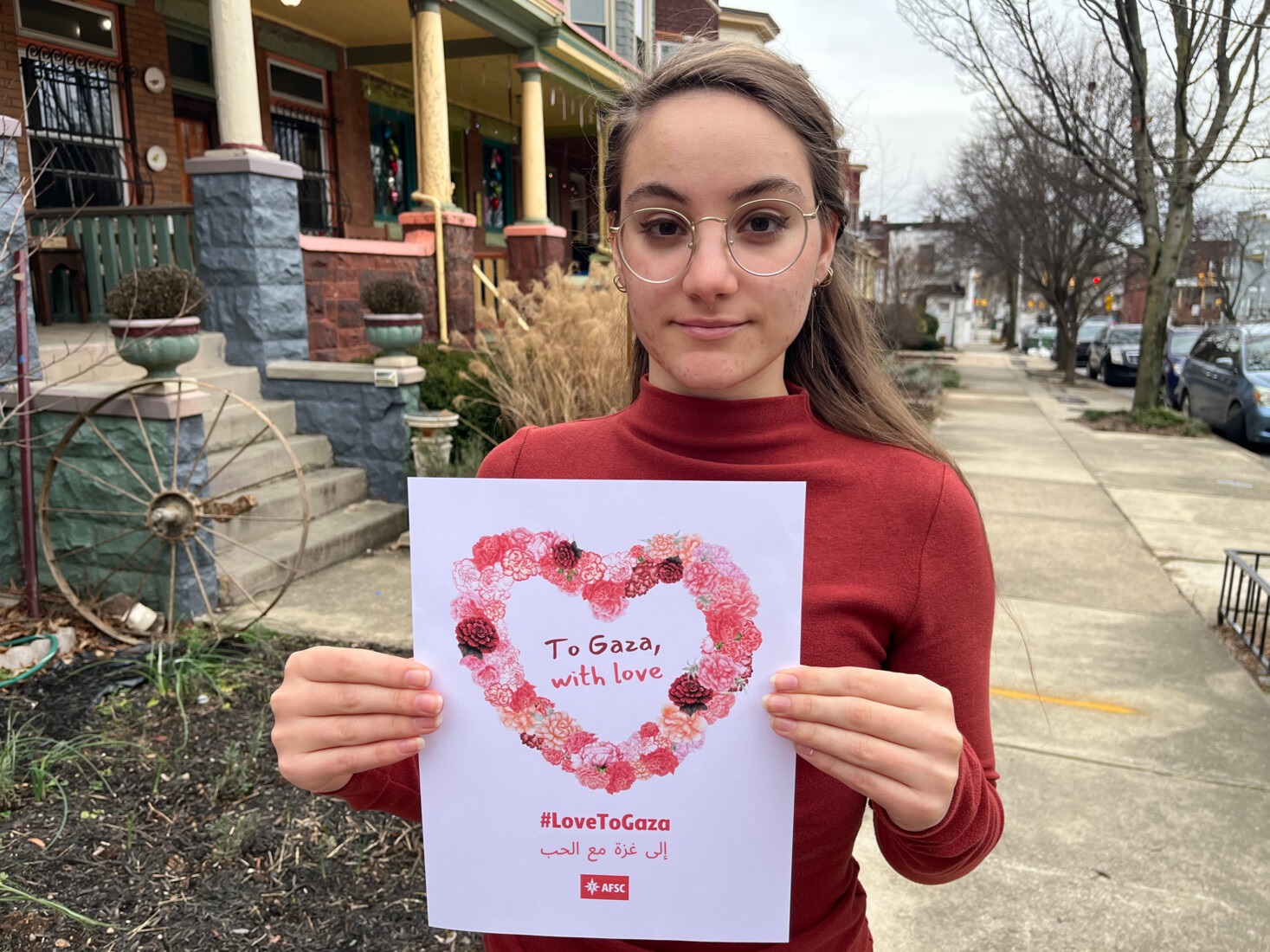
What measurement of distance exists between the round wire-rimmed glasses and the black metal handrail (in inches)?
162

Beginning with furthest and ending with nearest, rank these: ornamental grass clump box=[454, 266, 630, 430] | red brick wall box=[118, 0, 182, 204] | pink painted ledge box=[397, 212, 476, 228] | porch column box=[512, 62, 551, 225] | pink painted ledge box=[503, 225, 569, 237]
Answer: pink painted ledge box=[503, 225, 569, 237] → porch column box=[512, 62, 551, 225] → pink painted ledge box=[397, 212, 476, 228] → red brick wall box=[118, 0, 182, 204] → ornamental grass clump box=[454, 266, 630, 430]

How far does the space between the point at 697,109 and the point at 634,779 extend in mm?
810

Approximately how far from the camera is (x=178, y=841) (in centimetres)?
254

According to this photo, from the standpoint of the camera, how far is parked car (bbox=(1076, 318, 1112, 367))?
29.7m

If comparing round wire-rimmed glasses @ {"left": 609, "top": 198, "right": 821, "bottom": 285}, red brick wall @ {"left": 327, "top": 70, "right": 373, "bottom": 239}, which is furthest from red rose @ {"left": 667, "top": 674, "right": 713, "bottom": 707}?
red brick wall @ {"left": 327, "top": 70, "right": 373, "bottom": 239}

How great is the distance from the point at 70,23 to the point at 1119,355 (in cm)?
2110

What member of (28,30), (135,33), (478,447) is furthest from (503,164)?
(478,447)

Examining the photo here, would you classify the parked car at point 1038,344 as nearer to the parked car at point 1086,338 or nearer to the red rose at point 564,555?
the parked car at point 1086,338

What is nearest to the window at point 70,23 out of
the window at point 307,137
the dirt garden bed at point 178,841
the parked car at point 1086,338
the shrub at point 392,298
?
the window at point 307,137

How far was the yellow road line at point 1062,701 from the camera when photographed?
3979mm

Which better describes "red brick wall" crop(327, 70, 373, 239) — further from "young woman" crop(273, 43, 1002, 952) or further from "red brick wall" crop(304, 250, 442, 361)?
"young woman" crop(273, 43, 1002, 952)

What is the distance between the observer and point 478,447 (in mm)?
6176

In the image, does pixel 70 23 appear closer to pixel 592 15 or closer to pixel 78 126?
pixel 78 126

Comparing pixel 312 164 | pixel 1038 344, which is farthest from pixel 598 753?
pixel 1038 344
